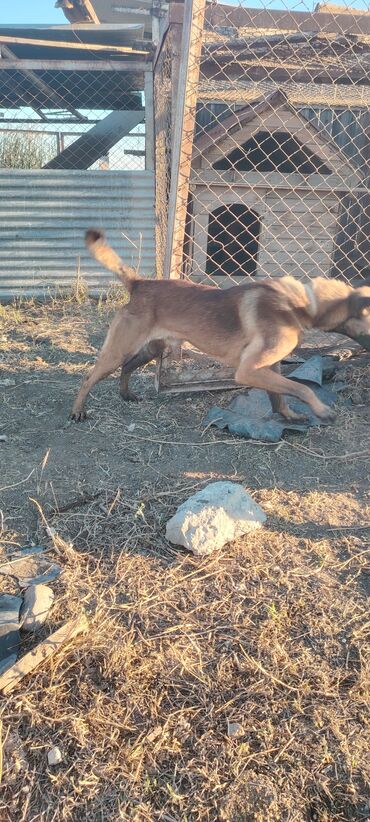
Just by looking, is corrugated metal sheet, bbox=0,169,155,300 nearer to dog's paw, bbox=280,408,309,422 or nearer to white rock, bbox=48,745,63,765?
dog's paw, bbox=280,408,309,422

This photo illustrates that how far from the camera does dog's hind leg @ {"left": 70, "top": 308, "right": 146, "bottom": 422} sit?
11.6ft

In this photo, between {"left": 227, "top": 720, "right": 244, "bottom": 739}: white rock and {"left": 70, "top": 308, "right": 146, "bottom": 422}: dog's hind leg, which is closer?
{"left": 227, "top": 720, "right": 244, "bottom": 739}: white rock

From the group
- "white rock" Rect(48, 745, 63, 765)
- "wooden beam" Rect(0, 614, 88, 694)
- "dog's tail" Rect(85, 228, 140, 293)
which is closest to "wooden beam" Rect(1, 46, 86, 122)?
"dog's tail" Rect(85, 228, 140, 293)

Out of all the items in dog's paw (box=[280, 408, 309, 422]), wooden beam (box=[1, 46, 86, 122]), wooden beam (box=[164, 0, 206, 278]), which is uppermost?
wooden beam (box=[1, 46, 86, 122])

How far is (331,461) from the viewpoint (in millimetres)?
3152

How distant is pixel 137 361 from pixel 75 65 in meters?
4.33

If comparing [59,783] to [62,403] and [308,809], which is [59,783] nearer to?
[308,809]

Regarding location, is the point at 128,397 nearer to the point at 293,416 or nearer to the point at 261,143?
the point at 293,416

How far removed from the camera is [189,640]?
1.88 meters

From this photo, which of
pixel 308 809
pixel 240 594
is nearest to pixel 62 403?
pixel 240 594

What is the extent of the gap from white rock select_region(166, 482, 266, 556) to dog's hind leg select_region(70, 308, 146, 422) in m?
1.45

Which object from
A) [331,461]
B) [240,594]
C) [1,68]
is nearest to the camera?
[240,594]

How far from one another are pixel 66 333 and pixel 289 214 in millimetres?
2525

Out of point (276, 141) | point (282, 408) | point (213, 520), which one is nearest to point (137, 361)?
point (282, 408)
